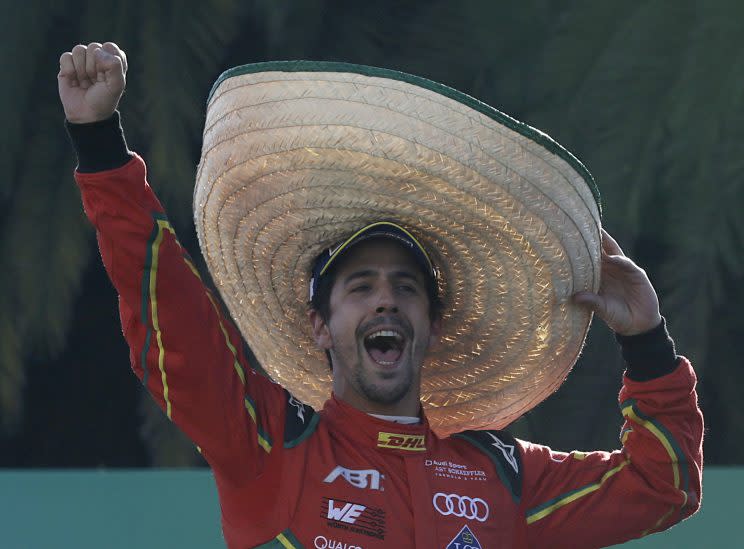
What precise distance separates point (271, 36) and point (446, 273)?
11.3 feet

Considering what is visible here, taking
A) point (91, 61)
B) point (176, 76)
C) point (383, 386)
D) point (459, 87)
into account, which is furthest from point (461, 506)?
point (459, 87)

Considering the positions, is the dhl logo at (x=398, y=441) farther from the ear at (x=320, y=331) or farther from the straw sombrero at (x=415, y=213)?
the straw sombrero at (x=415, y=213)

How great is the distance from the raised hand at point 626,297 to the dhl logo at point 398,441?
0.52 m

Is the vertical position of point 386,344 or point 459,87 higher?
point 459,87

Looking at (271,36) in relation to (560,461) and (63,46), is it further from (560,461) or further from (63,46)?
(560,461)

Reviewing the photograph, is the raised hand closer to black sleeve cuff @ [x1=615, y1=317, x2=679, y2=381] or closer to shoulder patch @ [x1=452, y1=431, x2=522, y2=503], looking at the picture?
black sleeve cuff @ [x1=615, y1=317, x2=679, y2=381]

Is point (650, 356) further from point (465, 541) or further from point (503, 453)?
point (465, 541)

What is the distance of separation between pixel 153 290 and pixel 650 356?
1231 millimetres

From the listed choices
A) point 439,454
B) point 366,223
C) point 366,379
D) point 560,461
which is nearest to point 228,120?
point 366,223

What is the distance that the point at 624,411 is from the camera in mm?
3826

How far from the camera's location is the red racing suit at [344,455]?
3201 millimetres

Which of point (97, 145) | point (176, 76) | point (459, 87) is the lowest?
point (97, 145)

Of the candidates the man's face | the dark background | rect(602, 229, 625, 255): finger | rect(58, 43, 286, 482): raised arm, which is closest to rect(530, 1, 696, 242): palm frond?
the dark background

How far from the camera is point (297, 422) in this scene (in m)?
3.52
